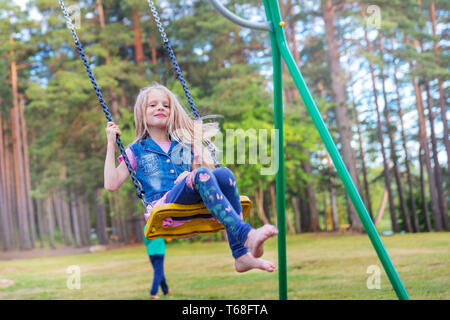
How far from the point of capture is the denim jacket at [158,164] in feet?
6.71

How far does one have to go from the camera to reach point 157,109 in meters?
2.15

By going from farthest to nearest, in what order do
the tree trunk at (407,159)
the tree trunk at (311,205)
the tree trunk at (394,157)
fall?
the tree trunk at (311,205) → the tree trunk at (394,157) → the tree trunk at (407,159)

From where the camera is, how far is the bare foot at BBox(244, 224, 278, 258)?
1477 millimetres

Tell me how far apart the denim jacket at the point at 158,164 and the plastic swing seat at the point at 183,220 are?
0.21 m

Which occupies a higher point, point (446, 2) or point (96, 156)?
point (446, 2)

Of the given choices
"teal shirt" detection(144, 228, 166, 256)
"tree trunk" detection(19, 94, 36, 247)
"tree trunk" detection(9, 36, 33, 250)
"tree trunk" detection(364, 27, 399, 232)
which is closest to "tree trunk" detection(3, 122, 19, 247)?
"tree trunk" detection(9, 36, 33, 250)

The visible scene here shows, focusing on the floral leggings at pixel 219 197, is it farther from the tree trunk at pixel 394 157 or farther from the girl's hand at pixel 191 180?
the tree trunk at pixel 394 157

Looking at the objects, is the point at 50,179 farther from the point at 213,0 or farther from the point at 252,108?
the point at 213,0

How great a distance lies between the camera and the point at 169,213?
5.69ft

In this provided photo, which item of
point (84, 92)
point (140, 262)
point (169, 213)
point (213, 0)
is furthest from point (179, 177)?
point (84, 92)

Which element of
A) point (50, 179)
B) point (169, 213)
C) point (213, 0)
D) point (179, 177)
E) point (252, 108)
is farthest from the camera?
point (50, 179)

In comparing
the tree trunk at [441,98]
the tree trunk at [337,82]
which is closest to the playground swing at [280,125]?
the tree trunk at [441,98]

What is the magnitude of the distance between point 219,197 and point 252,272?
5053mm

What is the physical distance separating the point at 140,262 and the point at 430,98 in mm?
4987
